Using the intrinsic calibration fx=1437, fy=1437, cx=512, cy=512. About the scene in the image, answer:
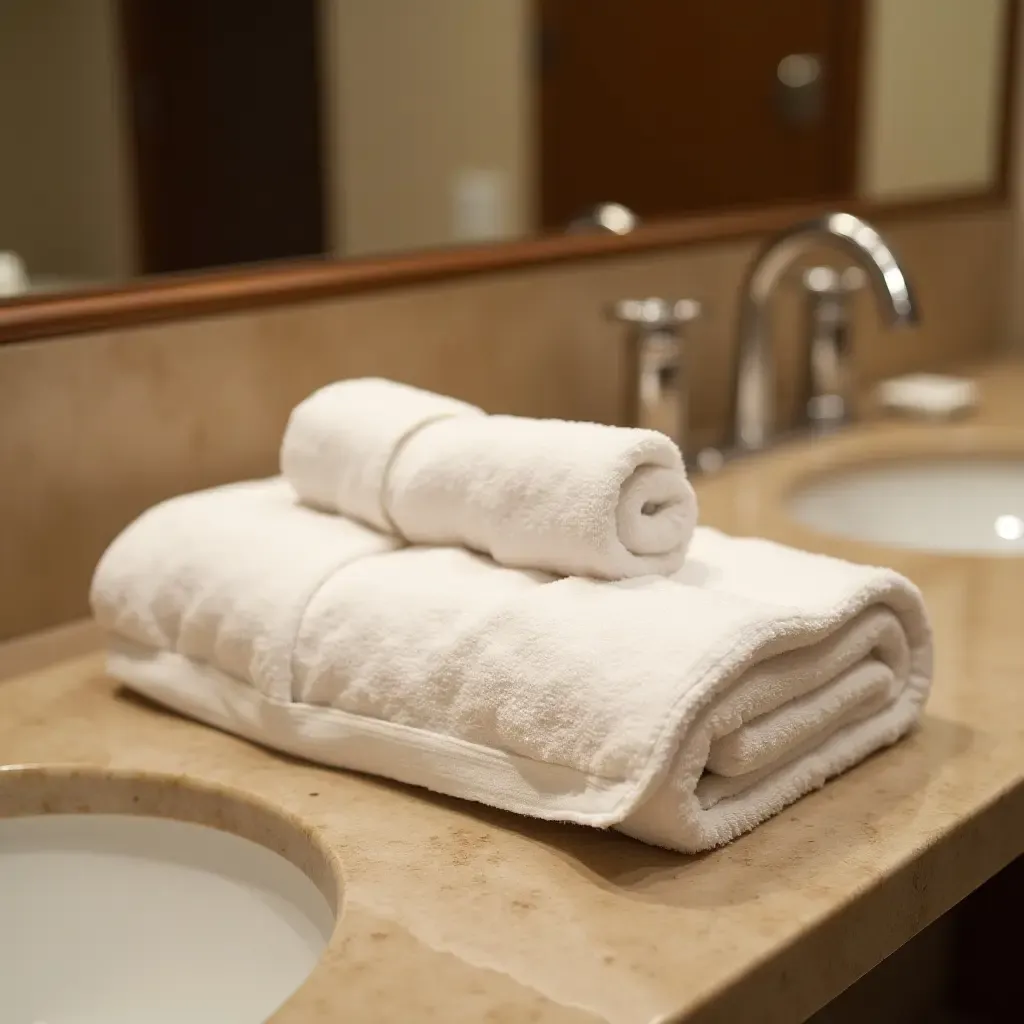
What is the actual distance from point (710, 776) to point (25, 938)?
349mm

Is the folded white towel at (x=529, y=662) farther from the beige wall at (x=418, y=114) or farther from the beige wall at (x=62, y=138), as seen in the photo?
the beige wall at (x=418, y=114)

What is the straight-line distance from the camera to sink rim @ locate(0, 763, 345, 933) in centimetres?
69

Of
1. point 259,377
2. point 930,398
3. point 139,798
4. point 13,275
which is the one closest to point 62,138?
point 13,275

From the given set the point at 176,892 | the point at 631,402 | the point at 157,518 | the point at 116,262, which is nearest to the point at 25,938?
the point at 176,892

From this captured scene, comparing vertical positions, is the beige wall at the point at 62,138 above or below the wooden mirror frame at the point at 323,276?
above

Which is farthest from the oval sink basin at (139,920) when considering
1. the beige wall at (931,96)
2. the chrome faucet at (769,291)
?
the beige wall at (931,96)

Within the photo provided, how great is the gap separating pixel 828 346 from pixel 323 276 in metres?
0.59

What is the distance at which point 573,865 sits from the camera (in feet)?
2.04

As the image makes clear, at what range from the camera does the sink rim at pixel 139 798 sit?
69cm

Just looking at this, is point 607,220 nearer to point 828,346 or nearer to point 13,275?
point 828,346

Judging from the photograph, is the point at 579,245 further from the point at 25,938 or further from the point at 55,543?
the point at 25,938

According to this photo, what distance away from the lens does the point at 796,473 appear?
4.17ft

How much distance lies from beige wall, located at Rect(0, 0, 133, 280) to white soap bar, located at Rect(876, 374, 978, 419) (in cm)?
85

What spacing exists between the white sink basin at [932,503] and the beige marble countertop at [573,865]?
0.48 meters
